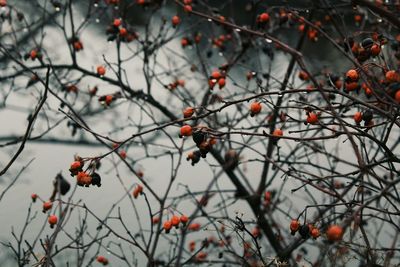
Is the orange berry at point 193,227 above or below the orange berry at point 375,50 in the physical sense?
above

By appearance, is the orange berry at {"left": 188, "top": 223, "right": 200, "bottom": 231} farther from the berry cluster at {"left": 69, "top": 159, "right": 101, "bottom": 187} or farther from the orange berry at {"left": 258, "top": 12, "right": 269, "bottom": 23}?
the berry cluster at {"left": 69, "top": 159, "right": 101, "bottom": 187}

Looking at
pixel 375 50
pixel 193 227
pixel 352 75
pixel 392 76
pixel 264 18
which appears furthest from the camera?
pixel 193 227

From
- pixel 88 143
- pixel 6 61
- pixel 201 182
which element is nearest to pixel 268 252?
pixel 201 182

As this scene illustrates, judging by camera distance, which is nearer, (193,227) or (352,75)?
(352,75)

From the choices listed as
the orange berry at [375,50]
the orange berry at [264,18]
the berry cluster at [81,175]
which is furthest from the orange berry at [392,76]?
the orange berry at [264,18]

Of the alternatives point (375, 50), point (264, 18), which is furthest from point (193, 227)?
point (375, 50)

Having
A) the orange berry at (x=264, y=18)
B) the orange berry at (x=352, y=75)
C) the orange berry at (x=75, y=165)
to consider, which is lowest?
the orange berry at (x=75, y=165)

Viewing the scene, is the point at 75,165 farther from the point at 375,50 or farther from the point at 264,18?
the point at 264,18

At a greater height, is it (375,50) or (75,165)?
(375,50)

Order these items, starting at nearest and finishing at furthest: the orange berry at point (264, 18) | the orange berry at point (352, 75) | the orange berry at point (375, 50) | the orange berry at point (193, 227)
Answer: the orange berry at point (352, 75) → the orange berry at point (375, 50) → the orange berry at point (264, 18) → the orange berry at point (193, 227)

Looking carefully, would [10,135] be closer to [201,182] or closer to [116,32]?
[201,182]

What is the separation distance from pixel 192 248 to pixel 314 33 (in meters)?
2.13

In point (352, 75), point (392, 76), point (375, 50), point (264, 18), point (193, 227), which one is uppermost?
point (264, 18)

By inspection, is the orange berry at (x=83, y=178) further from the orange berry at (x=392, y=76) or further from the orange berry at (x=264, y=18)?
the orange berry at (x=264, y=18)
